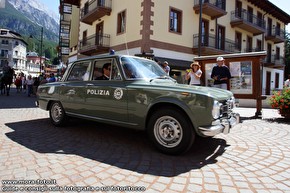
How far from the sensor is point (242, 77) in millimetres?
7914

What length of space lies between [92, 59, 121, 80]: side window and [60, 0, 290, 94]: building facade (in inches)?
261

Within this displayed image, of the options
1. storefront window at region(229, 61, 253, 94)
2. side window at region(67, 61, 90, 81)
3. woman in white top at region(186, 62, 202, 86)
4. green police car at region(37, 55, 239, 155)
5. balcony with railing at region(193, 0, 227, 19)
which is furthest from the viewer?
balcony with railing at region(193, 0, 227, 19)

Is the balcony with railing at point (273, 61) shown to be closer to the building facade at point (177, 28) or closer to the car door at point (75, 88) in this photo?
the building facade at point (177, 28)

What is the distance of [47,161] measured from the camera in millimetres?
3309

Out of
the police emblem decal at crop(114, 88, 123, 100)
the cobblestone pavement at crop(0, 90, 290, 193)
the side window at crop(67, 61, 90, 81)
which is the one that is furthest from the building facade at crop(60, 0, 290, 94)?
the cobblestone pavement at crop(0, 90, 290, 193)

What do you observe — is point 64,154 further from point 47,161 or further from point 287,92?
point 287,92

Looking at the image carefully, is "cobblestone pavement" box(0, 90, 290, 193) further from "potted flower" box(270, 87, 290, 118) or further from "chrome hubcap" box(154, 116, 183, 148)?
"potted flower" box(270, 87, 290, 118)

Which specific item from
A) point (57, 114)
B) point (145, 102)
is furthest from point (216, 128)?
point (57, 114)

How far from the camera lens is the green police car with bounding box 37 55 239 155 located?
344 centimetres

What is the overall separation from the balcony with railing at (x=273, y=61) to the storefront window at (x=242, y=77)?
2026 centimetres

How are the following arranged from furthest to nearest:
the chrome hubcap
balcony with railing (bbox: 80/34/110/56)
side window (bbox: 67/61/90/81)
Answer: balcony with railing (bbox: 80/34/110/56), side window (bbox: 67/61/90/81), the chrome hubcap

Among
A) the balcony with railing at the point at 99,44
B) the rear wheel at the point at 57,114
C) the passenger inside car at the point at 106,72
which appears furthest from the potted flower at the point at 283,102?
the balcony with railing at the point at 99,44

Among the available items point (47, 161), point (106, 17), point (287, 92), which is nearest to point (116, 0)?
point (106, 17)

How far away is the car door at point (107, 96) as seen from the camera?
4.14 m
